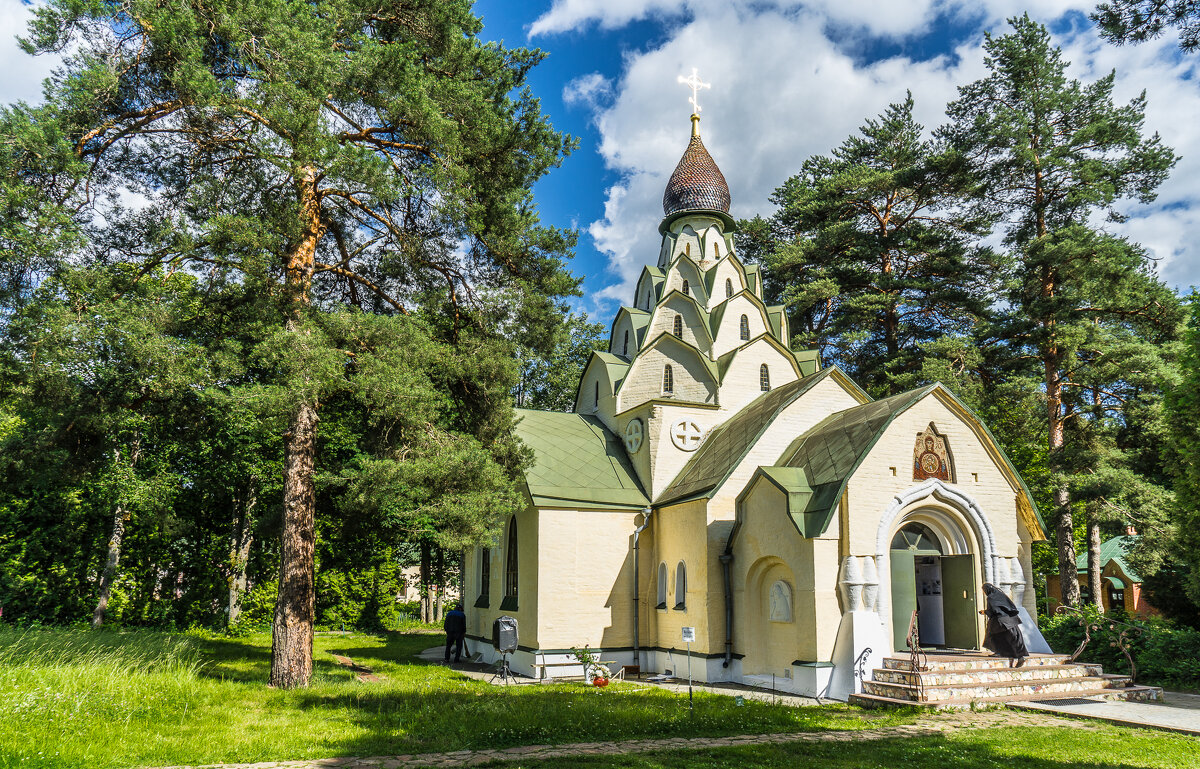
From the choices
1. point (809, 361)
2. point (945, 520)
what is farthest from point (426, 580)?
point (945, 520)

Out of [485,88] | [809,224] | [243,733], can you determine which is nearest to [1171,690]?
[243,733]

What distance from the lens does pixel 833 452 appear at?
1421 centimetres

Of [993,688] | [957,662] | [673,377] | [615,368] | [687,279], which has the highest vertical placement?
[687,279]

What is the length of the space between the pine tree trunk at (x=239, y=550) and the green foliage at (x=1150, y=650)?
22.8 meters

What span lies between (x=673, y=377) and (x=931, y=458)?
7.00 meters

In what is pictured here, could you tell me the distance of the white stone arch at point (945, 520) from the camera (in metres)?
13.3

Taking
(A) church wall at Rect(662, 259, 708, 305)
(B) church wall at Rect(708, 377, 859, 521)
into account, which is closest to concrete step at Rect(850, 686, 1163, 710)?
(B) church wall at Rect(708, 377, 859, 521)

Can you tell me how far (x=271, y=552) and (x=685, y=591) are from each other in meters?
16.0

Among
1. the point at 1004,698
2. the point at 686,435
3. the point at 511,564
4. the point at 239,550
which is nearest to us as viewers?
the point at 1004,698

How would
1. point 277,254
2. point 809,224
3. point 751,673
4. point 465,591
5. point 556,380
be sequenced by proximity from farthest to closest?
point 556,380 → point 809,224 → point 465,591 → point 751,673 → point 277,254

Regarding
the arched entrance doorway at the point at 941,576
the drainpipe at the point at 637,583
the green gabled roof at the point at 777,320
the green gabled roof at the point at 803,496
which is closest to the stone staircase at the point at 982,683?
the arched entrance doorway at the point at 941,576

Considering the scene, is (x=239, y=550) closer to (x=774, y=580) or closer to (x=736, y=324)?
(x=736, y=324)

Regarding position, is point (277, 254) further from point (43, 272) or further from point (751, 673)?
point (751, 673)

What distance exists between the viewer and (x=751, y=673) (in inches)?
560
